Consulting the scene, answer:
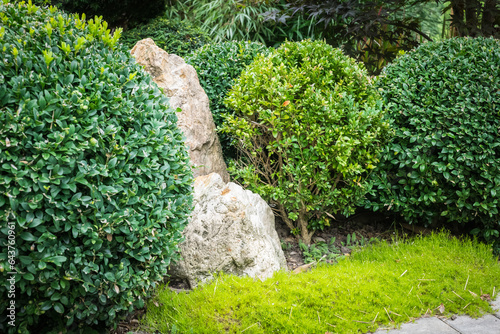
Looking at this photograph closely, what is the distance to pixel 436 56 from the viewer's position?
4.10m

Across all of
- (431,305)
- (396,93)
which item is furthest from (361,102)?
(431,305)

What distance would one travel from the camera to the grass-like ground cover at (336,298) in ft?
9.02

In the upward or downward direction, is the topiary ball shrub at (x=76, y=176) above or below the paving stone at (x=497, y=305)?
above

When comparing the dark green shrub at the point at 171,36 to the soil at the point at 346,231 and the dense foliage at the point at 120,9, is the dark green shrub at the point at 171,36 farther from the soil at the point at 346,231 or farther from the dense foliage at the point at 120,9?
the soil at the point at 346,231

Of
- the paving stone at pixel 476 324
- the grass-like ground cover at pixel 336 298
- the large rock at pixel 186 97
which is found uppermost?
the large rock at pixel 186 97

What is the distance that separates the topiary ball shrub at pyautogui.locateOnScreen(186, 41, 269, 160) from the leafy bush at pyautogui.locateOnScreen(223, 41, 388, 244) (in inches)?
29.0

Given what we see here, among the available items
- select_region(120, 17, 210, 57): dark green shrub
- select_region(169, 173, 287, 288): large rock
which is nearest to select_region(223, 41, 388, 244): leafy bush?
select_region(169, 173, 287, 288): large rock

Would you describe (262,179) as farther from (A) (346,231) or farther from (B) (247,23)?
(B) (247,23)

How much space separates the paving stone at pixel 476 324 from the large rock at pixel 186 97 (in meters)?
2.76

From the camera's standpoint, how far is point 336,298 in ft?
9.86

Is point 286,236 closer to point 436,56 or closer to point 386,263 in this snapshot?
point 386,263

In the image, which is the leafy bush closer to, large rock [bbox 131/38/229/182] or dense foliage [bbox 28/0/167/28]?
large rock [bbox 131/38/229/182]

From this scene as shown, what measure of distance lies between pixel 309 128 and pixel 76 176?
91.9 inches

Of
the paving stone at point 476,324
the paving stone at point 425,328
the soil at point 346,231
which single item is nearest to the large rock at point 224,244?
the soil at point 346,231
